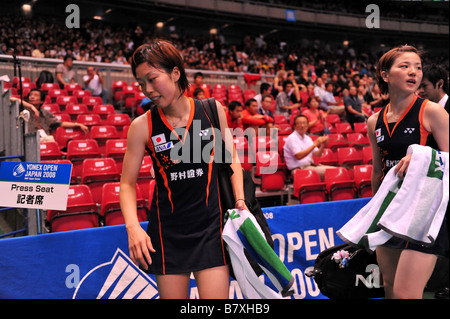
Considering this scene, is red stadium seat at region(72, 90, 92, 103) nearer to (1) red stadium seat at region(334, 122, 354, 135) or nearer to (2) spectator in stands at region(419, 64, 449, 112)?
(1) red stadium seat at region(334, 122, 354, 135)

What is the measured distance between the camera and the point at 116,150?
6570 millimetres

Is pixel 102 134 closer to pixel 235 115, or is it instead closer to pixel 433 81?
pixel 235 115

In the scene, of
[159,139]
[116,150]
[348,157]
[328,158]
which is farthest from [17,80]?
[159,139]

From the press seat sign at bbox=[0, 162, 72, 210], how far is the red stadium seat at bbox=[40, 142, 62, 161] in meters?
2.44

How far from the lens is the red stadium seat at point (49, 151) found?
5.99 metres

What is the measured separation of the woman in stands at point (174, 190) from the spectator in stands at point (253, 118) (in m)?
5.44

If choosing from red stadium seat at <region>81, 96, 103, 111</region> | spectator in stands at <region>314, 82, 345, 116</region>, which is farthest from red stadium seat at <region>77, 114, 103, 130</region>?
spectator in stands at <region>314, 82, 345, 116</region>

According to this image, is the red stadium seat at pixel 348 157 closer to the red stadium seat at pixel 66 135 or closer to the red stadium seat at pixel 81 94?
the red stadium seat at pixel 66 135

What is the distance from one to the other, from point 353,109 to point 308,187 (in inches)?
199

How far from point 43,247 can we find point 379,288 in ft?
7.52

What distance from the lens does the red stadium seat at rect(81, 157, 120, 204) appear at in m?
5.41

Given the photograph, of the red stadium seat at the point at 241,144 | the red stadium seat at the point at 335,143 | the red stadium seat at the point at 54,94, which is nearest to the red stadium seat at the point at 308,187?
the red stadium seat at the point at 241,144
